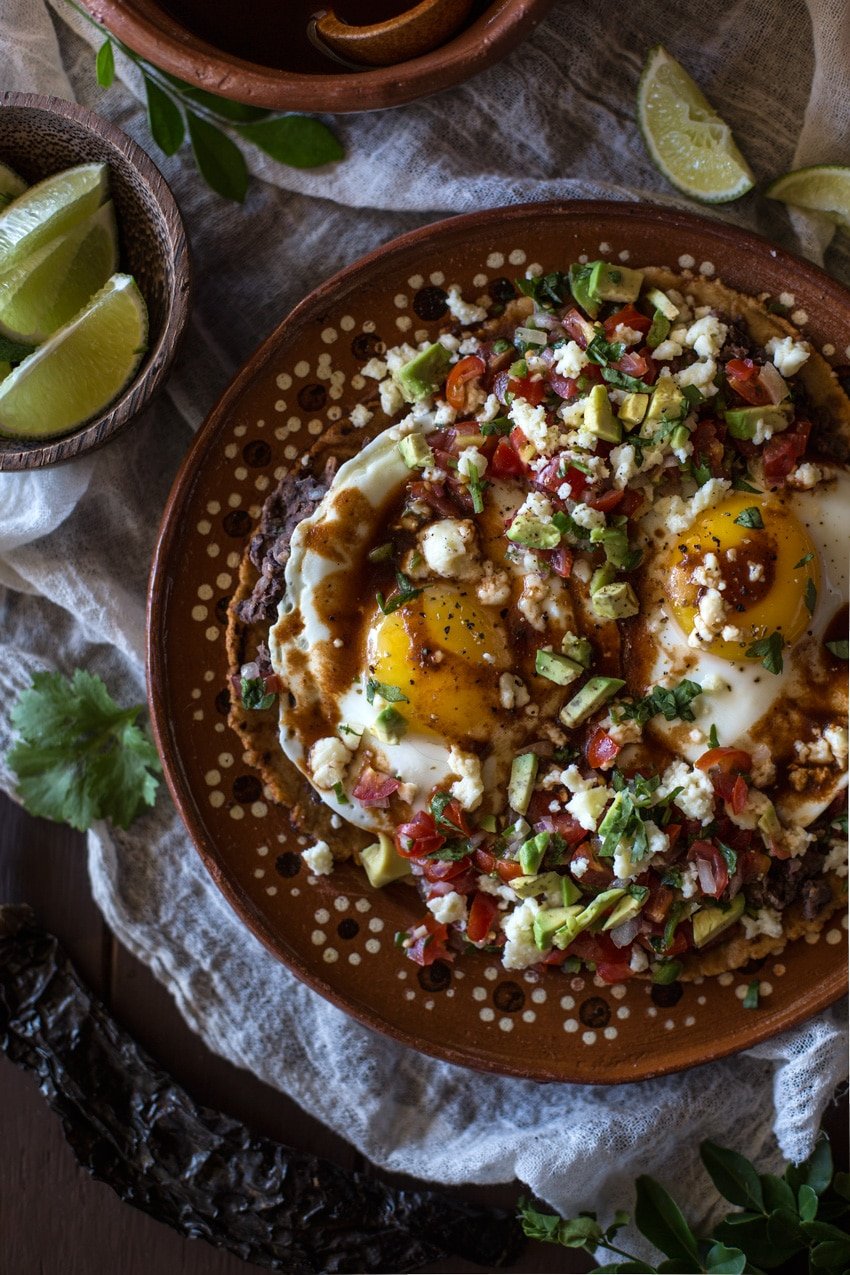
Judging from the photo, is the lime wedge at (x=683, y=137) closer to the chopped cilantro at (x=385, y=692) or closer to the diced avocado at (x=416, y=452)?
the diced avocado at (x=416, y=452)

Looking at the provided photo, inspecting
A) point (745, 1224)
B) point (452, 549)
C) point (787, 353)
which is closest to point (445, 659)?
point (452, 549)

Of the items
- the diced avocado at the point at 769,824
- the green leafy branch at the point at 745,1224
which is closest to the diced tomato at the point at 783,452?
the diced avocado at the point at 769,824

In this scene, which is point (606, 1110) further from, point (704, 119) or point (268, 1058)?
point (704, 119)

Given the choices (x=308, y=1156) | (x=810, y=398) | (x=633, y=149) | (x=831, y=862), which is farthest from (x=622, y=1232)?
(x=633, y=149)

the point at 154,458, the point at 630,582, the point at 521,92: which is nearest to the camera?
the point at 630,582

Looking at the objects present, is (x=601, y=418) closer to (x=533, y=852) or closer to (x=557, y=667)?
(x=557, y=667)

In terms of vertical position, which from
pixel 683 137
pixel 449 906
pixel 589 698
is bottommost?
pixel 449 906
